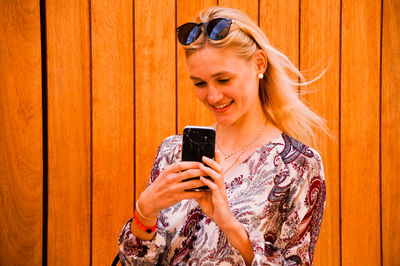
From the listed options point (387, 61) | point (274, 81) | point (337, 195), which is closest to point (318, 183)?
point (274, 81)

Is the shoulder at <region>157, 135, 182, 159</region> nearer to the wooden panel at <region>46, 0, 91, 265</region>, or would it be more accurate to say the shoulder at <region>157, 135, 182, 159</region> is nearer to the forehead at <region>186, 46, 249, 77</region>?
the forehead at <region>186, 46, 249, 77</region>

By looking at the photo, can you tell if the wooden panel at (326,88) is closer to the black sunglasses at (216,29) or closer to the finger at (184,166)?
the black sunglasses at (216,29)

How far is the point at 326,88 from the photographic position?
5.53 ft

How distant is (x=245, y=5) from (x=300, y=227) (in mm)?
999

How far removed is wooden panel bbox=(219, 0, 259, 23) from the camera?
62.2 inches

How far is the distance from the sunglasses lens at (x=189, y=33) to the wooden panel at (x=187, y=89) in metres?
0.44

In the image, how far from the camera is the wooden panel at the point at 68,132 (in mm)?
1490

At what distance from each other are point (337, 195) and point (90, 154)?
1103 mm

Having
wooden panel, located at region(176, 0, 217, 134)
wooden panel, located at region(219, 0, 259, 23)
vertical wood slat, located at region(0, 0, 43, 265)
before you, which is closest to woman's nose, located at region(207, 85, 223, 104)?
wooden panel, located at region(176, 0, 217, 134)

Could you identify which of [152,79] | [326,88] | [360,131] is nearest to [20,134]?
[152,79]

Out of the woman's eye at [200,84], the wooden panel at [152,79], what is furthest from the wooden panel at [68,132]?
the woman's eye at [200,84]

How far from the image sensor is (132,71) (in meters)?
1.55

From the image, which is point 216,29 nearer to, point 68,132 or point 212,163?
point 212,163

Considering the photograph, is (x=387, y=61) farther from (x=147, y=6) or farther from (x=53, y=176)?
(x=53, y=176)
